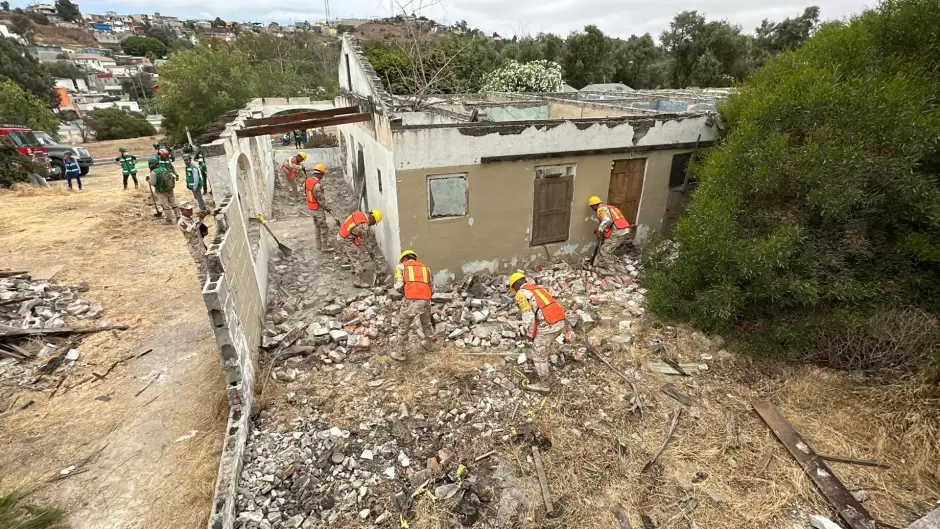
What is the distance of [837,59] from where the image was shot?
5.70 metres

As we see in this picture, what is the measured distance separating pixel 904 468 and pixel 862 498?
0.71 m

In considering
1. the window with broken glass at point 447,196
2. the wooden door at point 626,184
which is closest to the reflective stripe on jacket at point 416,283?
the window with broken glass at point 447,196

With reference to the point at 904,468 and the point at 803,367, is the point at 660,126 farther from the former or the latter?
the point at 904,468

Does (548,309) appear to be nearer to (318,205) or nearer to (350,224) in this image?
(350,224)

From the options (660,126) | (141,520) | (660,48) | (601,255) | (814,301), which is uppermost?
(660,48)

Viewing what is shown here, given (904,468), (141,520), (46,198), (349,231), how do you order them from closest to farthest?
(141,520)
(904,468)
(349,231)
(46,198)

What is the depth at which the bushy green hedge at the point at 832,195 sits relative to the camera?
4820 millimetres

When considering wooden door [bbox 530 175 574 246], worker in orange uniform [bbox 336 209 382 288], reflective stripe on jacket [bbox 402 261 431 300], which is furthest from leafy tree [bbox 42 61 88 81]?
reflective stripe on jacket [bbox 402 261 431 300]

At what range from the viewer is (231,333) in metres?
4.43

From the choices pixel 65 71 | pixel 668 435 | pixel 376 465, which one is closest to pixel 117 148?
pixel 376 465

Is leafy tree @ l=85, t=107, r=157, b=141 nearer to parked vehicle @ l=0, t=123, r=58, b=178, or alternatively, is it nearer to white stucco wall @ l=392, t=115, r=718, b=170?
parked vehicle @ l=0, t=123, r=58, b=178

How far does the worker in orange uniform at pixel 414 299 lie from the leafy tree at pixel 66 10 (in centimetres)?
17452

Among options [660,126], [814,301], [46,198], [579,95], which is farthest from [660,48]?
[46,198]

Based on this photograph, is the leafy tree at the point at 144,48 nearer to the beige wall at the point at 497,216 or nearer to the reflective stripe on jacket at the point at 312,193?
the reflective stripe on jacket at the point at 312,193
